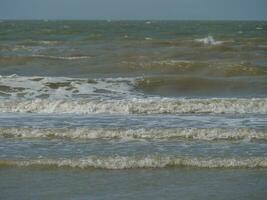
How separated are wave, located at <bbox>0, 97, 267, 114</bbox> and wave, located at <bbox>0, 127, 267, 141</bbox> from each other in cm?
258

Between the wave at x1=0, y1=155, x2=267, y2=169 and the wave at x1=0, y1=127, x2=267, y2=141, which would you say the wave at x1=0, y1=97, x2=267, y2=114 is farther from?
the wave at x1=0, y1=155, x2=267, y2=169

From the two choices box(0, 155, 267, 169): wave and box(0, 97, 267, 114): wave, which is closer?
box(0, 155, 267, 169): wave

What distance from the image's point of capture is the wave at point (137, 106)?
12.3 metres

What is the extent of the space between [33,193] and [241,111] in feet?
22.5

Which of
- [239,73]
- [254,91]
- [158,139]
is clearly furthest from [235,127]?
[239,73]

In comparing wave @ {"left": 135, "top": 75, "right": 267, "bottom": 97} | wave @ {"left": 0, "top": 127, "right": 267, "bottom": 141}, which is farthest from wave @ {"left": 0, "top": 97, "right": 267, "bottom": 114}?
wave @ {"left": 135, "top": 75, "right": 267, "bottom": 97}

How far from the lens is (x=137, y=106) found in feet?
41.0

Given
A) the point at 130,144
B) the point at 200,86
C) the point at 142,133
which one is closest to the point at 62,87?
the point at 200,86

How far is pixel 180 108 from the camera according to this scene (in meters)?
12.4

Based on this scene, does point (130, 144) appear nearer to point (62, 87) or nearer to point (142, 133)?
point (142, 133)

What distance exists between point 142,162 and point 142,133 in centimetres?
192

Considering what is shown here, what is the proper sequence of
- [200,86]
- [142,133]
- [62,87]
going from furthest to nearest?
[200,86]
[62,87]
[142,133]

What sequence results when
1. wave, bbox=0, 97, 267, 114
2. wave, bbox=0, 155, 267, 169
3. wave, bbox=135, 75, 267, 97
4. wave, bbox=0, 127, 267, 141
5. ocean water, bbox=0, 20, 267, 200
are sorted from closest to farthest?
ocean water, bbox=0, 20, 267, 200
wave, bbox=0, 155, 267, 169
wave, bbox=0, 127, 267, 141
wave, bbox=0, 97, 267, 114
wave, bbox=135, 75, 267, 97

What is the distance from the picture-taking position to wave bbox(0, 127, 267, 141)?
364 inches
